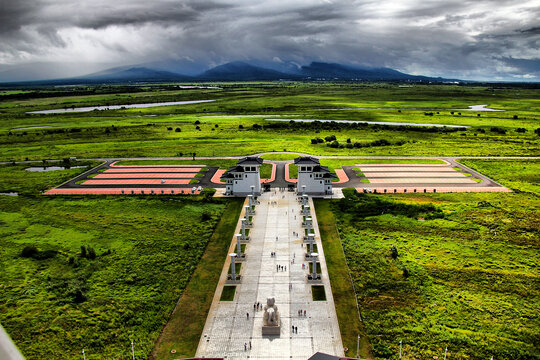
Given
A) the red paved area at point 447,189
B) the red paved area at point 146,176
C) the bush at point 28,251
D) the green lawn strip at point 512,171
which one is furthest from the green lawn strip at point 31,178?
the green lawn strip at point 512,171

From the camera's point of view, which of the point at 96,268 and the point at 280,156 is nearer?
the point at 96,268

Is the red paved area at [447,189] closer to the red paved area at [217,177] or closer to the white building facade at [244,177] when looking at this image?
the white building facade at [244,177]

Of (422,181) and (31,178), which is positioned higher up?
(422,181)

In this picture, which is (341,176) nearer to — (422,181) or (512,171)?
(422,181)

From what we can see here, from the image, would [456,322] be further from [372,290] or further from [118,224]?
[118,224]

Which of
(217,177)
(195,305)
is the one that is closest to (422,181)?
(217,177)

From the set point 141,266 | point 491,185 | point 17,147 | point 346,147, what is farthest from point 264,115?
point 141,266
